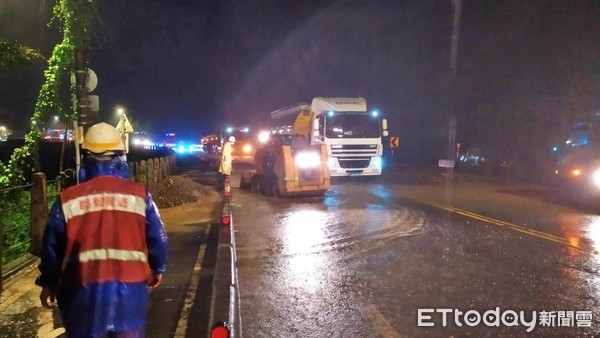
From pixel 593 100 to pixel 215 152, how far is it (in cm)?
2253

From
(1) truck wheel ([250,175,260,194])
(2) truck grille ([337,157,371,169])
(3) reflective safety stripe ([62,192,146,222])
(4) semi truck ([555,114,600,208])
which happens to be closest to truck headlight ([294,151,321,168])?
(1) truck wheel ([250,175,260,194])

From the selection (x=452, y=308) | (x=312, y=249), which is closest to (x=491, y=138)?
(x=312, y=249)

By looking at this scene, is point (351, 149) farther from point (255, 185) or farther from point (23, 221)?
point (23, 221)

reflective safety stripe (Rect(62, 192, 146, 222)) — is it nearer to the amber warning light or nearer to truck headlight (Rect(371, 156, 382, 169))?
the amber warning light

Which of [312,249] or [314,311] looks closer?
[314,311]

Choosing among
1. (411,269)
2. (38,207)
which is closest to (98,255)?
(411,269)

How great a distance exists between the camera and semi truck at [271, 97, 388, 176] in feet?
71.7

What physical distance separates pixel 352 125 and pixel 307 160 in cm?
594

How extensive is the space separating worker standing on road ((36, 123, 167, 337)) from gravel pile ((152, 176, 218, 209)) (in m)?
13.0

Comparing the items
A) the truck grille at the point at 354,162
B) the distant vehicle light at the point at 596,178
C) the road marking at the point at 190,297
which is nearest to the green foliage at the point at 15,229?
the road marking at the point at 190,297

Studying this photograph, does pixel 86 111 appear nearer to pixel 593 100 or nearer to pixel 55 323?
pixel 55 323

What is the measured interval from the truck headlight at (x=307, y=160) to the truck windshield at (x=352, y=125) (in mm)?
5134

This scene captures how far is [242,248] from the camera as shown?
9.88m

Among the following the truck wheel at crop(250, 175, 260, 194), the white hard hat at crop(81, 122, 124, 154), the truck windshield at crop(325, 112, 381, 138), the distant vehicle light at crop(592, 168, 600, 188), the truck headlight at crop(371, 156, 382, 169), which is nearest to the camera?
the white hard hat at crop(81, 122, 124, 154)
